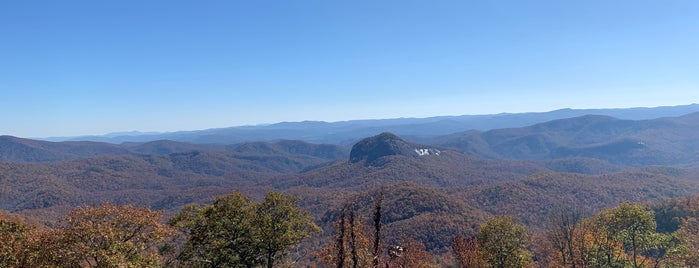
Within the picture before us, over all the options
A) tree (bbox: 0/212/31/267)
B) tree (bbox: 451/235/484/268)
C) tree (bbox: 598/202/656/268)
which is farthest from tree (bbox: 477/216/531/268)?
tree (bbox: 0/212/31/267)

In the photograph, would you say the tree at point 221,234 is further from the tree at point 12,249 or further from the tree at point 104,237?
the tree at point 12,249

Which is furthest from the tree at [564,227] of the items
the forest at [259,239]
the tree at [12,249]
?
the tree at [12,249]

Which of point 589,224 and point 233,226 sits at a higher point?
point 233,226

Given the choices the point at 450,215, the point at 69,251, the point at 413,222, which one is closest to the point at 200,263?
the point at 69,251

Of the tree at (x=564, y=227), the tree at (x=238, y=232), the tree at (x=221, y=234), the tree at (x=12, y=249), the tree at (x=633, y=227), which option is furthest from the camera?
the tree at (x=633, y=227)

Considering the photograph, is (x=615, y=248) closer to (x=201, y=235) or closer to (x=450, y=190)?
(x=201, y=235)
